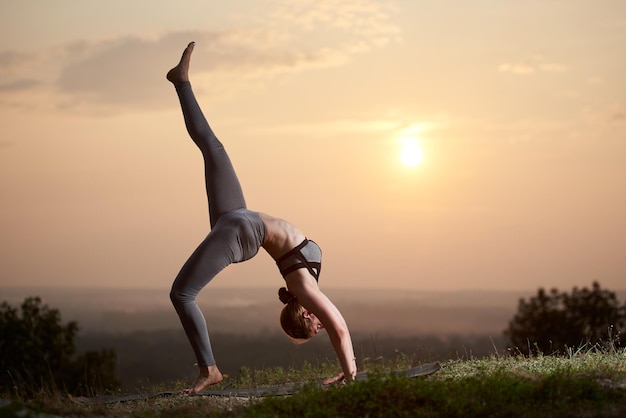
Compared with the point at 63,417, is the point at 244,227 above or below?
above

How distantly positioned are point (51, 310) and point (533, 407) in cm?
1535

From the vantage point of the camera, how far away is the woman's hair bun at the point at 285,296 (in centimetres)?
716

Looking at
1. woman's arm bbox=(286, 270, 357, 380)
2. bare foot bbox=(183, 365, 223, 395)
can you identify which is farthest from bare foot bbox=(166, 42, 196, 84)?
bare foot bbox=(183, 365, 223, 395)

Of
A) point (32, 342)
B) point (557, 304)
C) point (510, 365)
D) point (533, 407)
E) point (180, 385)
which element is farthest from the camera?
point (32, 342)

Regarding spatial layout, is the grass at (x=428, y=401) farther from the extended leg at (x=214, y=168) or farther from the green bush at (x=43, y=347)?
the green bush at (x=43, y=347)

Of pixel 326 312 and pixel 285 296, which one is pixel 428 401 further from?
pixel 285 296

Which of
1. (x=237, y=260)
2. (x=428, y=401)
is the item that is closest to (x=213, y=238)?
(x=237, y=260)

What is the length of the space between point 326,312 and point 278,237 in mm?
770

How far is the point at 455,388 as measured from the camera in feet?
19.3

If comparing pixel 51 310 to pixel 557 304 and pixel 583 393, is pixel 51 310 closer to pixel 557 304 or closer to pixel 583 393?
pixel 557 304

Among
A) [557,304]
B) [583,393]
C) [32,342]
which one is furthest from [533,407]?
[32,342]

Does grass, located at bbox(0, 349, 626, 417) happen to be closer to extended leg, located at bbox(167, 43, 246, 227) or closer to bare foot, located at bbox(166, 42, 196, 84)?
extended leg, located at bbox(167, 43, 246, 227)

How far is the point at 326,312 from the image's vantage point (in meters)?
6.76

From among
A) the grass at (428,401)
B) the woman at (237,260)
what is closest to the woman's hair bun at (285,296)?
the woman at (237,260)
